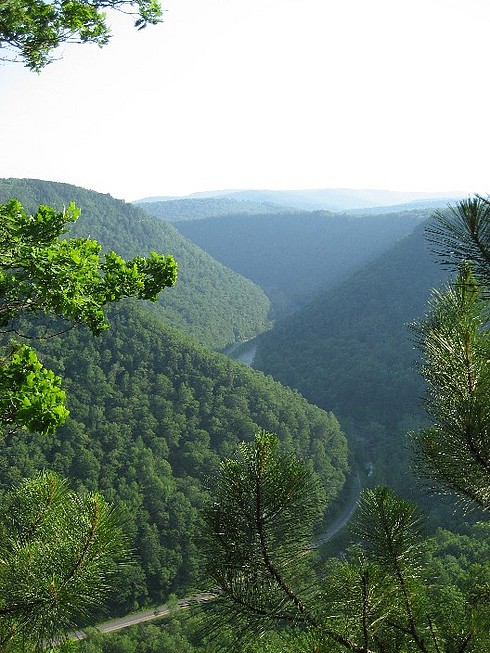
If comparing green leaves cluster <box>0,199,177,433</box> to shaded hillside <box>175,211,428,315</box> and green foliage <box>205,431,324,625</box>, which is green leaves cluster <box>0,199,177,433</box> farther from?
shaded hillside <box>175,211,428,315</box>

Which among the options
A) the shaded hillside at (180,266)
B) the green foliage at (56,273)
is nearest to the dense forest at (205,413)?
the shaded hillside at (180,266)

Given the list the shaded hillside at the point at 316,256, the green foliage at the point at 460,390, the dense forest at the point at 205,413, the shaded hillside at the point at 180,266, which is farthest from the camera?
the shaded hillside at the point at 316,256

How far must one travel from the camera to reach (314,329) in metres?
94.4

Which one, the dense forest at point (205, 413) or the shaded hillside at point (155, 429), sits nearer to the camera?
the dense forest at point (205, 413)

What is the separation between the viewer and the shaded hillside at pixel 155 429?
38978 mm

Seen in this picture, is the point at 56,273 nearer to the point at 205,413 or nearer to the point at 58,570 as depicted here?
the point at 58,570

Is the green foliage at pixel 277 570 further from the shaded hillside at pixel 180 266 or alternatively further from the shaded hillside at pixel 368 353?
the shaded hillside at pixel 180 266

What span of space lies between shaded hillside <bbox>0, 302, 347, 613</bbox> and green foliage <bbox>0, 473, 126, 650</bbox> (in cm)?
3206

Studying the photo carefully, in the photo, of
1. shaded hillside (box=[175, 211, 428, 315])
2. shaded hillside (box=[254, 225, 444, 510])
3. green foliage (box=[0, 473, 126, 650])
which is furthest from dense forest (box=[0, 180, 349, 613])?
shaded hillside (box=[175, 211, 428, 315])

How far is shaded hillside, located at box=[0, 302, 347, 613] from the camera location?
128ft

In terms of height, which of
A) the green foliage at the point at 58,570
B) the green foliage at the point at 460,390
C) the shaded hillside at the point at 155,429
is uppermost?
the green foliage at the point at 460,390

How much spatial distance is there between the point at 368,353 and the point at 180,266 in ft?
201

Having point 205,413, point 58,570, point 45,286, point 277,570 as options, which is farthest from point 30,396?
point 205,413

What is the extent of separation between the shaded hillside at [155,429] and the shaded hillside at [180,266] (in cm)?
3808
